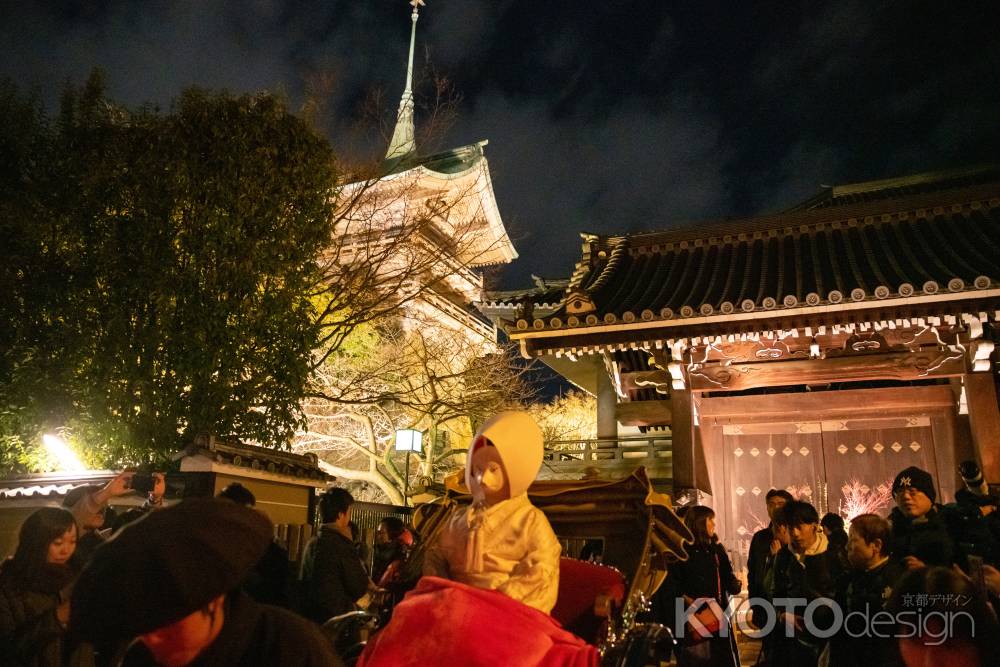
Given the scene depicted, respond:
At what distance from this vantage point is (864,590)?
3.72 m

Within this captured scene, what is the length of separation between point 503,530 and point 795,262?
24.3ft

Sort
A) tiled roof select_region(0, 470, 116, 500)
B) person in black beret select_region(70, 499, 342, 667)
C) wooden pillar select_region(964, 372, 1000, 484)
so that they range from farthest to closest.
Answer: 1. tiled roof select_region(0, 470, 116, 500)
2. wooden pillar select_region(964, 372, 1000, 484)
3. person in black beret select_region(70, 499, 342, 667)

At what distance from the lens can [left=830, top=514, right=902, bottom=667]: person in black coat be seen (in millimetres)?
3568

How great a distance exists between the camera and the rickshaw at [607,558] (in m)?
3.88

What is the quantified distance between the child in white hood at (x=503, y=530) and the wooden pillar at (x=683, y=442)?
528 cm

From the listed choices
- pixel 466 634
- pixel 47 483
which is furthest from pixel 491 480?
pixel 47 483

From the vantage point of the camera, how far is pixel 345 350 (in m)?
16.4

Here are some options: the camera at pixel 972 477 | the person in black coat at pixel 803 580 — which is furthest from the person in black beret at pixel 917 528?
the camera at pixel 972 477

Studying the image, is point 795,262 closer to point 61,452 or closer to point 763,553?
point 763,553

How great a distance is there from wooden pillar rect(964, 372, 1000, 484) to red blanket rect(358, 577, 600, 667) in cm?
663

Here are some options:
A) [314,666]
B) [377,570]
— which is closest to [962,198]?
[377,570]

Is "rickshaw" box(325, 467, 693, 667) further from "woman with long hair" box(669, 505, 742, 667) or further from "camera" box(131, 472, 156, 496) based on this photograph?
"camera" box(131, 472, 156, 496)

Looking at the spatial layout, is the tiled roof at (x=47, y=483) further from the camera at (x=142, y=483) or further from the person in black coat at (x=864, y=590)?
the person in black coat at (x=864, y=590)

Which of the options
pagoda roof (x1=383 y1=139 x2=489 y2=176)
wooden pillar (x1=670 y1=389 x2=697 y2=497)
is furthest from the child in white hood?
pagoda roof (x1=383 y1=139 x2=489 y2=176)
